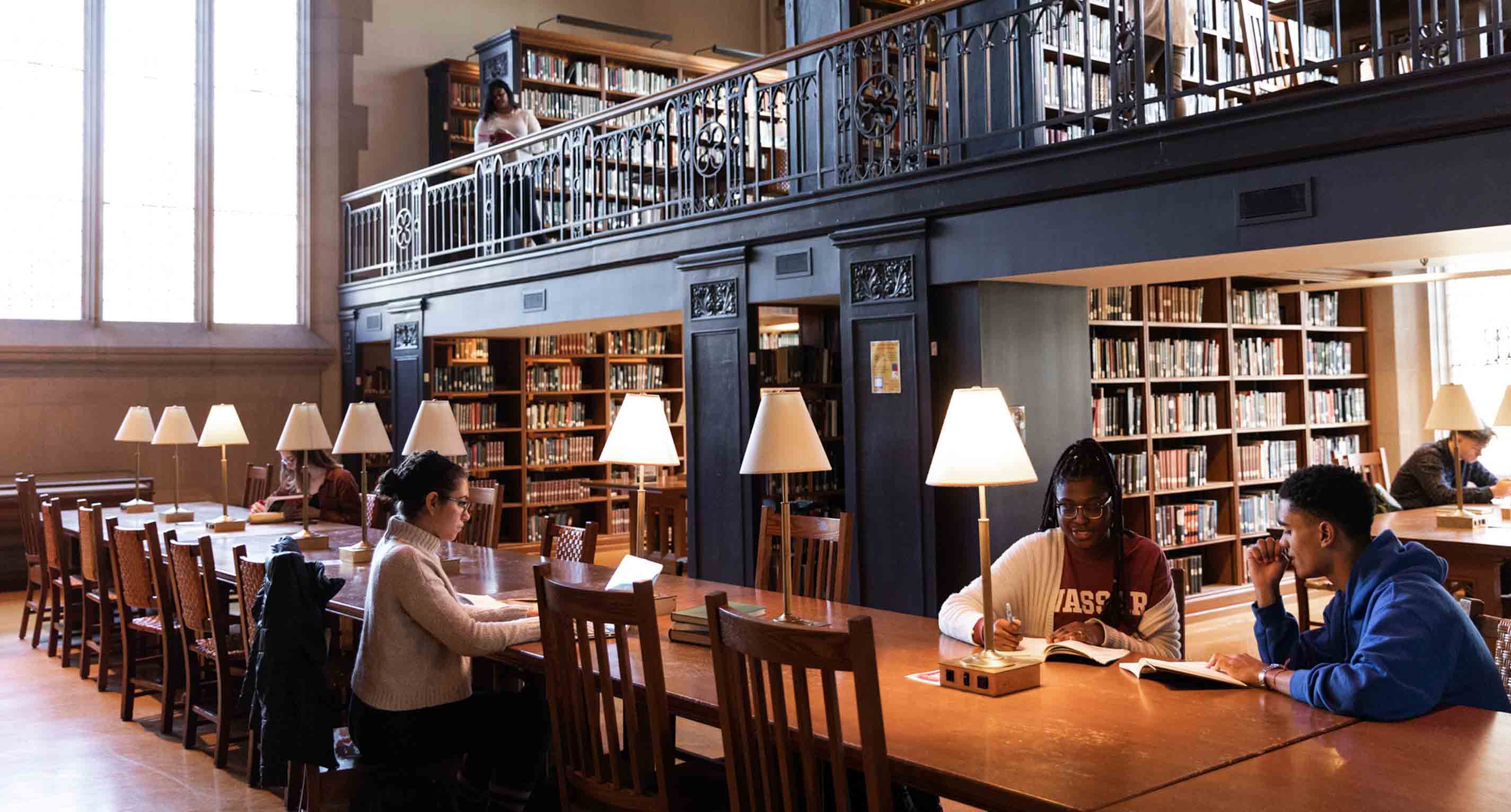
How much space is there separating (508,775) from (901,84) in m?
3.68

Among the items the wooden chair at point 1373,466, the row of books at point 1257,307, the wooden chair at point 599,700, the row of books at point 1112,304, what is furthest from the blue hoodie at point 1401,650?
the wooden chair at point 1373,466

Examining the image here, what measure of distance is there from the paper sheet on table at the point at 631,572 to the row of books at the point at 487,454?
261 inches

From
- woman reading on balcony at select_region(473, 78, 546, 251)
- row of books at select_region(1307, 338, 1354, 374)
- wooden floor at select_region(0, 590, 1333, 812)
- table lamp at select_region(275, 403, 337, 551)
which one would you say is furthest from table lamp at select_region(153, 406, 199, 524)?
row of books at select_region(1307, 338, 1354, 374)

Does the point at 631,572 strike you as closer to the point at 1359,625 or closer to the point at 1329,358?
the point at 1359,625

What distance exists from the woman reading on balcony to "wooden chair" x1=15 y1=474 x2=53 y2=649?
3.39 m

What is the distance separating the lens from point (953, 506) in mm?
5523

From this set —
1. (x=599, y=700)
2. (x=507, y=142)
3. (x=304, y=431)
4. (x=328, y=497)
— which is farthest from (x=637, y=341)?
(x=599, y=700)

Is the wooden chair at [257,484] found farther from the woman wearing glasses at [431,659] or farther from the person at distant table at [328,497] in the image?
the woman wearing glasses at [431,659]

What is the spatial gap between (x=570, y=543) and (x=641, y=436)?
3.25 ft

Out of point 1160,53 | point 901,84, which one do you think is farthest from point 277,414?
point 1160,53

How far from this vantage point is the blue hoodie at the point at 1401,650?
2.13m

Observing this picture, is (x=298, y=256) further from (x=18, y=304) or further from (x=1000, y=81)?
(x=1000, y=81)

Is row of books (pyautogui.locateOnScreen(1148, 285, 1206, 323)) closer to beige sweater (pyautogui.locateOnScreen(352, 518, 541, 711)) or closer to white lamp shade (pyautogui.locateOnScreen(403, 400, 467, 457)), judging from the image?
white lamp shade (pyautogui.locateOnScreen(403, 400, 467, 457))

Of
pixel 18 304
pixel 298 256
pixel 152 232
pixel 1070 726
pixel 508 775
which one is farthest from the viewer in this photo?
pixel 298 256
